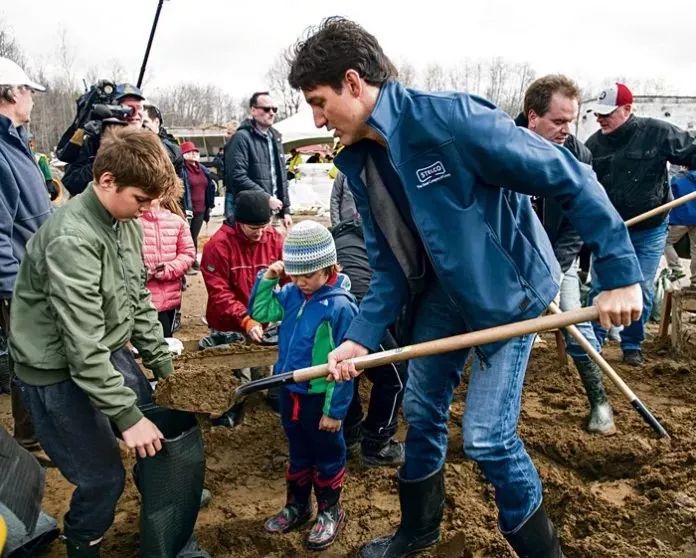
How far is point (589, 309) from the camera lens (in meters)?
1.95

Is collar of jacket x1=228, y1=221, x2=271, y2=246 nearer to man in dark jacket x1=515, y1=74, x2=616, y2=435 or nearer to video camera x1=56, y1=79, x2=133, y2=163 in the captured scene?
video camera x1=56, y1=79, x2=133, y2=163

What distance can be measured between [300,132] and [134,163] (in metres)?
22.8

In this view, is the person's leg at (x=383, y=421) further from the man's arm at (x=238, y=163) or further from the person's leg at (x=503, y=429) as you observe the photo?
the man's arm at (x=238, y=163)

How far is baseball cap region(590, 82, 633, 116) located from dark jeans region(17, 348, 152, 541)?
13.1ft

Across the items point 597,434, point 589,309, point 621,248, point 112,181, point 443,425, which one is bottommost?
point 597,434

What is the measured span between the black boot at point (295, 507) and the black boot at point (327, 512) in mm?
71

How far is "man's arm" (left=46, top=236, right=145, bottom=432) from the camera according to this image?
2.08 metres

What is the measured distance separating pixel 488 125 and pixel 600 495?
6.56 feet

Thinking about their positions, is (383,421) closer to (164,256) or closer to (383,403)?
(383,403)

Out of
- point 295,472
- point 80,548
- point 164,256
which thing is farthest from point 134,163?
point 164,256

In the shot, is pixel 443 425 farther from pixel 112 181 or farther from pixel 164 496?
pixel 112 181

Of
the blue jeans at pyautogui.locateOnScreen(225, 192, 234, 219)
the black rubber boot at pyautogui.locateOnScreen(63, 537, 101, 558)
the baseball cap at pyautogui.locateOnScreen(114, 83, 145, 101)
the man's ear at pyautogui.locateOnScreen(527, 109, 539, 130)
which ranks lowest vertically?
the black rubber boot at pyautogui.locateOnScreen(63, 537, 101, 558)

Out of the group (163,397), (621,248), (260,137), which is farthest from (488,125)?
(260,137)

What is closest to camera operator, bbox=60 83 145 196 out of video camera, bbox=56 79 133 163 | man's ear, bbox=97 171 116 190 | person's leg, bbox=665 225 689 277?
video camera, bbox=56 79 133 163
